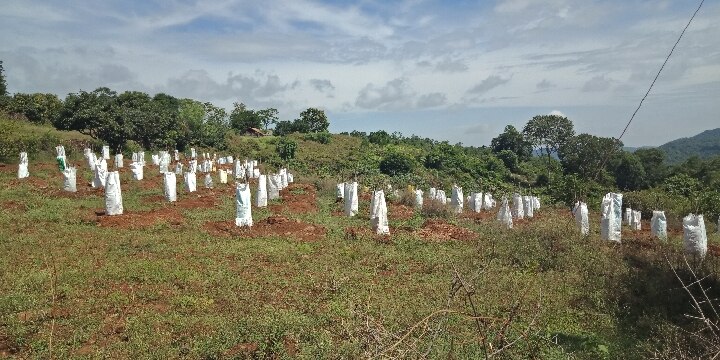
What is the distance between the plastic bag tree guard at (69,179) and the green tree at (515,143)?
44.0m

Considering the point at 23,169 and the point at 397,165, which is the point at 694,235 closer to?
the point at 23,169

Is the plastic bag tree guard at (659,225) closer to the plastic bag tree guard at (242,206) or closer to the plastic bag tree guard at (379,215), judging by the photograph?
the plastic bag tree guard at (379,215)

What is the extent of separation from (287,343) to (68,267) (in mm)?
5072

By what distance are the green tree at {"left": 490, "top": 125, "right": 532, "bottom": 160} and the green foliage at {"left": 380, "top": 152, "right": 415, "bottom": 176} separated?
58.2 feet

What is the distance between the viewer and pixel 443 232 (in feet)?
42.5

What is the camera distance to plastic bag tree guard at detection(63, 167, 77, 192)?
55.5ft

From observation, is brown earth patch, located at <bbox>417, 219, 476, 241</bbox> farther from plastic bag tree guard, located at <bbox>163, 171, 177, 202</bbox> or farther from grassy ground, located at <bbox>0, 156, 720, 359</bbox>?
plastic bag tree guard, located at <bbox>163, 171, 177, 202</bbox>

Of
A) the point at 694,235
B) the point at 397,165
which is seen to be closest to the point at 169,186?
the point at 694,235

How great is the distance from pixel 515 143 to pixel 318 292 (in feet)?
164

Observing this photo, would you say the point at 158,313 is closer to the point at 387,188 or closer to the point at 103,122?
the point at 387,188

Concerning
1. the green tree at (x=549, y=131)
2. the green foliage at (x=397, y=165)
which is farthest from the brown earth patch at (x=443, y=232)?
the green tree at (x=549, y=131)

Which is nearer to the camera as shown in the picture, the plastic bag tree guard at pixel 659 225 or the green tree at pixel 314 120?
the plastic bag tree guard at pixel 659 225

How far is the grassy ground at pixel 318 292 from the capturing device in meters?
5.35

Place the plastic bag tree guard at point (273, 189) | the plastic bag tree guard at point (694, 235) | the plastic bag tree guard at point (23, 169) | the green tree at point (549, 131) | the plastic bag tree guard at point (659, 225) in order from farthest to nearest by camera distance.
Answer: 1. the green tree at point (549, 131)
2. the plastic bag tree guard at point (273, 189)
3. the plastic bag tree guard at point (23, 169)
4. the plastic bag tree guard at point (659, 225)
5. the plastic bag tree guard at point (694, 235)
